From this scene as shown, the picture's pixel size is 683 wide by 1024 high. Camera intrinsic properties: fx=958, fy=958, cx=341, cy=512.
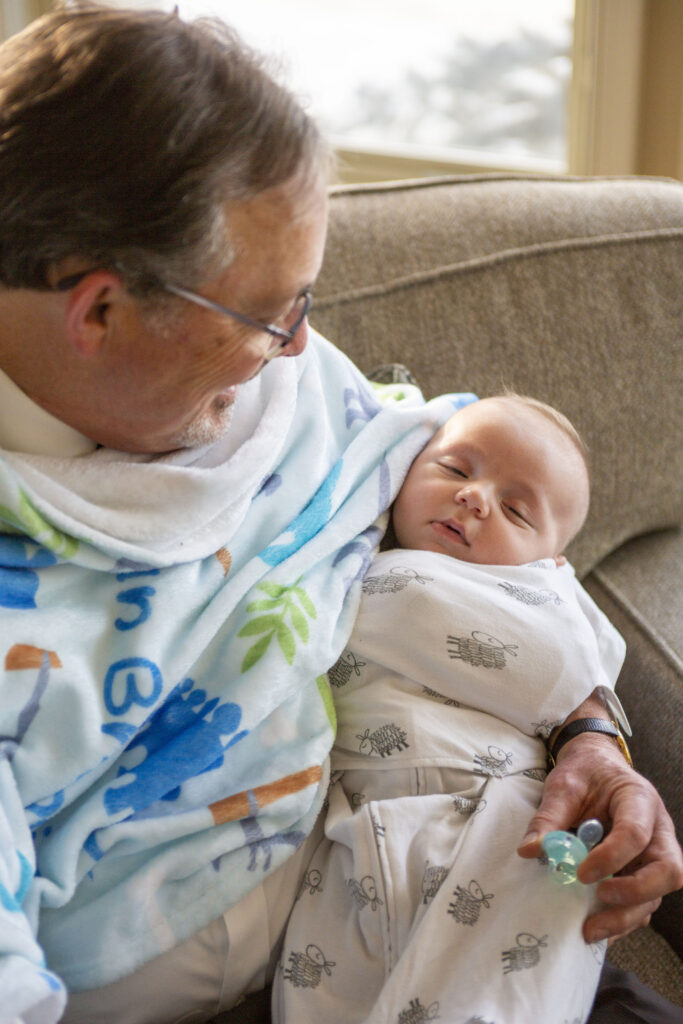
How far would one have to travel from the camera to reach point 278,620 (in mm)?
985

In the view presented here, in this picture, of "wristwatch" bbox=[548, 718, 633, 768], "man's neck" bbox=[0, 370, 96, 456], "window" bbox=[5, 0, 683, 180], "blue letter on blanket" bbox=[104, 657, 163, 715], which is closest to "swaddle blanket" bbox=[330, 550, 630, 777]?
"wristwatch" bbox=[548, 718, 633, 768]

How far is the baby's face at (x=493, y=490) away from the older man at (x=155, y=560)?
20 cm

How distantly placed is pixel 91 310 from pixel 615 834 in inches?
26.7

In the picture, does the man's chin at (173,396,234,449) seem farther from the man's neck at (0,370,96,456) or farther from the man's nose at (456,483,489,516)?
the man's nose at (456,483,489,516)

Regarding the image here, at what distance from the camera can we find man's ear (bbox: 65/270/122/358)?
83cm

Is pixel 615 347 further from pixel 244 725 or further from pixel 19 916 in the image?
pixel 19 916

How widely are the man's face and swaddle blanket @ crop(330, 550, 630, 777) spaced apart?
1.04 feet

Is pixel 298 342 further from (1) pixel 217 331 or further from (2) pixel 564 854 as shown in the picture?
(2) pixel 564 854

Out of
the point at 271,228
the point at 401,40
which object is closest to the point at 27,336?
the point at 271,228

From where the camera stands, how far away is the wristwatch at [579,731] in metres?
1.06

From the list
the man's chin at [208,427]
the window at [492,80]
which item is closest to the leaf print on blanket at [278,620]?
the man's chin at [208,427]

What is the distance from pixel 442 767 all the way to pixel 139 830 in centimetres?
31

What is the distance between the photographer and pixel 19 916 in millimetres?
747

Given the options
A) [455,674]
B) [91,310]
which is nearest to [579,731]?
[455,674]
